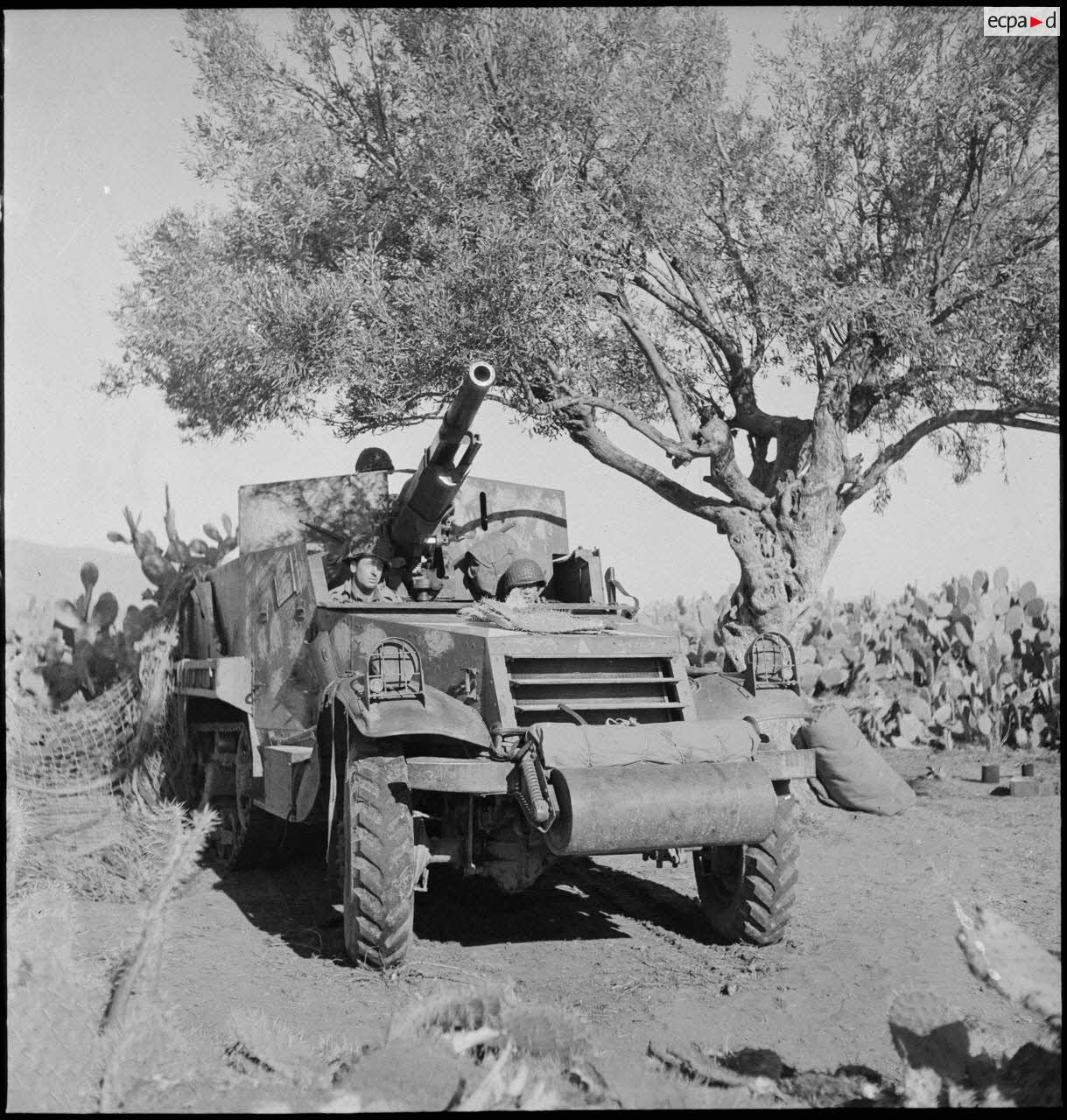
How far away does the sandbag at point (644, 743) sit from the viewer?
571 cm

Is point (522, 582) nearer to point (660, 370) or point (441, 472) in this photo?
point (441, 472)

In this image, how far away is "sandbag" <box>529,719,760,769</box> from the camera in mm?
5711

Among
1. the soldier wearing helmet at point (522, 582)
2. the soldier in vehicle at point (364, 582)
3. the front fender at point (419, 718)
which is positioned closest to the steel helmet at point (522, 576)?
the soldier wearing helmet at point (522, 582)

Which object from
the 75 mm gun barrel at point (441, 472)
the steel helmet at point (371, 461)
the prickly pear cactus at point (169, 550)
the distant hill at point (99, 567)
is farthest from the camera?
the distant hill at point (99, 567)

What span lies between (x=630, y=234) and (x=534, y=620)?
14.0ft

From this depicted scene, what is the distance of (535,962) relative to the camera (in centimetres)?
620

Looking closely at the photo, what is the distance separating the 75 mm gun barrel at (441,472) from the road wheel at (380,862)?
1981mm

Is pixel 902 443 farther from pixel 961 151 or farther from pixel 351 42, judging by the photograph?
pixel 351 42

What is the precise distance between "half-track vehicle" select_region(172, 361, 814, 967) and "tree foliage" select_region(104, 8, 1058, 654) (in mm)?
1500

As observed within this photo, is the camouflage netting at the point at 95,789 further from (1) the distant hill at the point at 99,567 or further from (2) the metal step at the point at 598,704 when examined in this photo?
(1) the distant hill at the point at 99,567

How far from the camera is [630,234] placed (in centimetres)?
995

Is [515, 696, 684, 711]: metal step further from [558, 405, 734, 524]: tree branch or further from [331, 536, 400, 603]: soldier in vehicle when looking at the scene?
[558, 405, 734, 524]: tree branch

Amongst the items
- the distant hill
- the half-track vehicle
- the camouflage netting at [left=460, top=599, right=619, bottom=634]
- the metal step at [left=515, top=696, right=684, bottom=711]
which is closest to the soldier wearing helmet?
the half-track vehicle

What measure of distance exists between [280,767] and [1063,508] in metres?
4.81
